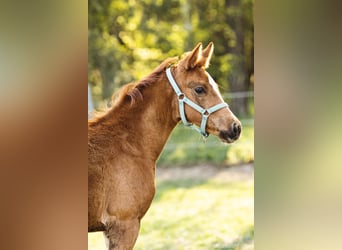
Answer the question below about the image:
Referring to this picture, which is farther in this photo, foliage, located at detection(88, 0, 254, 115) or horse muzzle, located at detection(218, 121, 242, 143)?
foliage, located at detection(88, 0, 254, 115)

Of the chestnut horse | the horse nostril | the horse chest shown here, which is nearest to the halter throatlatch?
the chestnut horse

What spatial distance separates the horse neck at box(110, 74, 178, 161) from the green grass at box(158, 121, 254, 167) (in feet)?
8.04

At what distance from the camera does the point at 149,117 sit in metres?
2.49

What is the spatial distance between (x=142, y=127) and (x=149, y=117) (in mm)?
59

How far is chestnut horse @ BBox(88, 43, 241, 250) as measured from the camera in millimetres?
2383

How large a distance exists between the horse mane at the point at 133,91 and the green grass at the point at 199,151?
2.51 m

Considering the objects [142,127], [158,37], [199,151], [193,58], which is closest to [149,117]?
[142,127]

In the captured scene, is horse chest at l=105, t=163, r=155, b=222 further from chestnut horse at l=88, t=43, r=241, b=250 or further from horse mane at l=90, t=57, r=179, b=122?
horse mane at l=90, t=57, r=179, b=122

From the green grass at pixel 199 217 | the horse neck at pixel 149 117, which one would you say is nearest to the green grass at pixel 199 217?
the green grass at pixel 199 217
